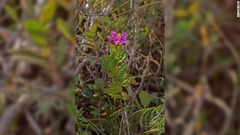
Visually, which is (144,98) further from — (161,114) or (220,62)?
(220,62)

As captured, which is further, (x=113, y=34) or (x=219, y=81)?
(x=113, y=34)

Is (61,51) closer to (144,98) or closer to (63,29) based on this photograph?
(63,29)

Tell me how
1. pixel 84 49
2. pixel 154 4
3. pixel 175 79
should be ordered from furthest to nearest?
1. pixel 84 49
2. pixel 154 4
3. pixel 175 79

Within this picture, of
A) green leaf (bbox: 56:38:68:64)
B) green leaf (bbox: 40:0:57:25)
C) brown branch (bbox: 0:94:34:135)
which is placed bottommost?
brown branch (bbox: 0:94:34:135)

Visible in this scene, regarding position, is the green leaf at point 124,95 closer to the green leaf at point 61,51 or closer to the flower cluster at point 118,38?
the flower cluster at point 118,38

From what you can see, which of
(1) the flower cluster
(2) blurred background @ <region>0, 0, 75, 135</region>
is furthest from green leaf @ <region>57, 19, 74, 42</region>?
(1) the flower cluster

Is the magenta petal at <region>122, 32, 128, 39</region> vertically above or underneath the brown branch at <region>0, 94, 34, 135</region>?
above

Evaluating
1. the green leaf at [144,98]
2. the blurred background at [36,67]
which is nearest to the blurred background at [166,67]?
the blurred background at [36,67]

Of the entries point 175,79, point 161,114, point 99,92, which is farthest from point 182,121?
point 99,92

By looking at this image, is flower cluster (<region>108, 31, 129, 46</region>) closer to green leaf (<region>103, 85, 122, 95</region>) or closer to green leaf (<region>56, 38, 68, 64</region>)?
green leaf (<region>103, 85, 122, 95</region>)
